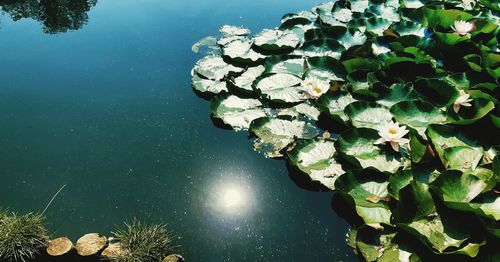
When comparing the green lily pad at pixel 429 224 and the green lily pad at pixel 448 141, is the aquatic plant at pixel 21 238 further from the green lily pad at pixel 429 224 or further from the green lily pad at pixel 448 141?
the green lily pad at pixel 448 141

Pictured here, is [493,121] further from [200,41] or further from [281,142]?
[200,41]

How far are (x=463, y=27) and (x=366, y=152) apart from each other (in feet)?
6.91

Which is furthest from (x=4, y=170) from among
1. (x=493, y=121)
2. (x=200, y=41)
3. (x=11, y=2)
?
(x=11, y=2)

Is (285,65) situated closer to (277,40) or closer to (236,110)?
(277,40)

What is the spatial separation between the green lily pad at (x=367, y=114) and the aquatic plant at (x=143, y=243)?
172cm

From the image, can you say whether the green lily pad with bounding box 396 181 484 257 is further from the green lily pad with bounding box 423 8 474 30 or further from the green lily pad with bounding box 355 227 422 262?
the green lily pad with bounding box 423 8 474 30

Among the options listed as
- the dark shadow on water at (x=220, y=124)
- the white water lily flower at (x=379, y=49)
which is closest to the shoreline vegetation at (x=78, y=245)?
the dark shadow on water at (x=220, y=124)

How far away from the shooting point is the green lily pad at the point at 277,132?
3.19 m

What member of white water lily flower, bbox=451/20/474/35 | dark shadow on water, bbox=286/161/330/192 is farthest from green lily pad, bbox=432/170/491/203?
white water lily flower, bbox=451/20/474/35

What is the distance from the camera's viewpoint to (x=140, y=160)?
304 cm

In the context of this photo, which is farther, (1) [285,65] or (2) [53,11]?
(2) [53,11]

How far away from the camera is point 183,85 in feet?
13.2

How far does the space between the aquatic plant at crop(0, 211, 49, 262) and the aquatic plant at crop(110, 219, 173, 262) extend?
0.44m

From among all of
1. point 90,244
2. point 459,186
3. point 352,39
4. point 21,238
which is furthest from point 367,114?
point 21,238
